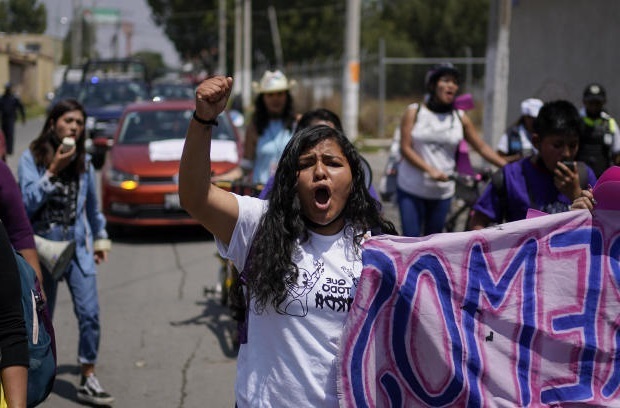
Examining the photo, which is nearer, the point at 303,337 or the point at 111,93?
Answer: the point at 303,337

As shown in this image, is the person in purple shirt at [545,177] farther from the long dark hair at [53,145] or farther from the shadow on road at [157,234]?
the shadow on road at [157,234]

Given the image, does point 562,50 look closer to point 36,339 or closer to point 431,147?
point 431,147

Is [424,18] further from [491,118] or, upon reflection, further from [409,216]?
[409,216]

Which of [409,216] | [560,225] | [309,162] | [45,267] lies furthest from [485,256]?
[409,216]

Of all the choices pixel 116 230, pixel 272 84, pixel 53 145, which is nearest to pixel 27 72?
pixel 116 230

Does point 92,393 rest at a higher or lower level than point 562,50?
lower

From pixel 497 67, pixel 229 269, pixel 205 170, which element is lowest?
pixel 229 269

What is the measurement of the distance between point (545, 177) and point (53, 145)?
2.97 meters

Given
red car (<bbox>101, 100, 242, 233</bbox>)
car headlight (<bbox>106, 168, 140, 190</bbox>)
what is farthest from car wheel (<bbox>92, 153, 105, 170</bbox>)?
car headlight (<bbox>106, 168, 140, 190</bbox>)

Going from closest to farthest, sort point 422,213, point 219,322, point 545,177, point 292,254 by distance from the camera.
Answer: point 292,254 < point 545,177 < point 422,213 < point 219,322

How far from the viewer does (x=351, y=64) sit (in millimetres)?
17141

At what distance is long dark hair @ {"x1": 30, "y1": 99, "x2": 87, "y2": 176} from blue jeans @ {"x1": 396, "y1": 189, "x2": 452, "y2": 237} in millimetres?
2668

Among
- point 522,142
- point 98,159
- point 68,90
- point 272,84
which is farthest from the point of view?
point 68,90

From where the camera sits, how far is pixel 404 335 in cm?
316
